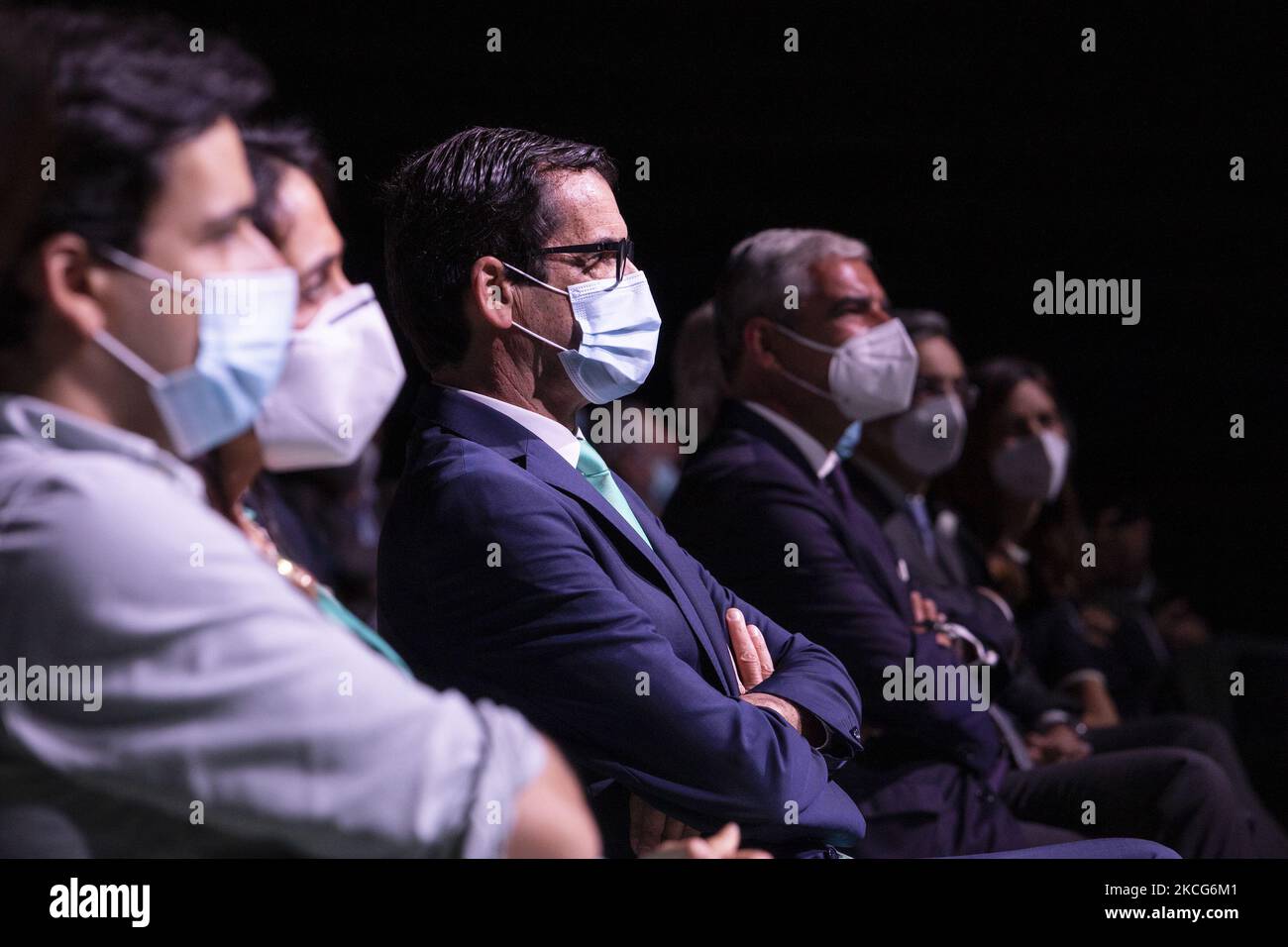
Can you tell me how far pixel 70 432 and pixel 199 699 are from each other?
0.26m

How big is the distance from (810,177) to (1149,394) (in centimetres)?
239

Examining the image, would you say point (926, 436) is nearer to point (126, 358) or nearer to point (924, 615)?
point (924, 615)

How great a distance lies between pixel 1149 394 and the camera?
583 cm

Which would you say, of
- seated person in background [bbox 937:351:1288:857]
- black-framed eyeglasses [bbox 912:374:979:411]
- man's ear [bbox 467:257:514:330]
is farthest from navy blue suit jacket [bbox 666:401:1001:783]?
seated person in background [bbox 937:351:1288:857]

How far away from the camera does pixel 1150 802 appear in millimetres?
3053

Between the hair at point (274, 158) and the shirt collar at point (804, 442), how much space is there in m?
1.08

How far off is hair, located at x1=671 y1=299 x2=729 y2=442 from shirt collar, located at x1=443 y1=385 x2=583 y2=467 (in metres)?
1.31

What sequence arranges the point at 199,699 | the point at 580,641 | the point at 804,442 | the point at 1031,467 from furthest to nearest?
the point at 1031,467 < the point at 804,442 < the point at 580,641 < the point at 199,699

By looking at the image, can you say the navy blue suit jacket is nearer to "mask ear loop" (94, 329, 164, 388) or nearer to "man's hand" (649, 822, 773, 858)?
"man's hand" (649, 822, 773, 858)

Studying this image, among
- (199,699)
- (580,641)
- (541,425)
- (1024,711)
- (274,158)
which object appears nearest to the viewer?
(199,699)

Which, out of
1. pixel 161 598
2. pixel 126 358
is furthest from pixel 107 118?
pixel 161 598

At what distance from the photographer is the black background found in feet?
10.4

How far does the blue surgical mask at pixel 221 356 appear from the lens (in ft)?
3.82
